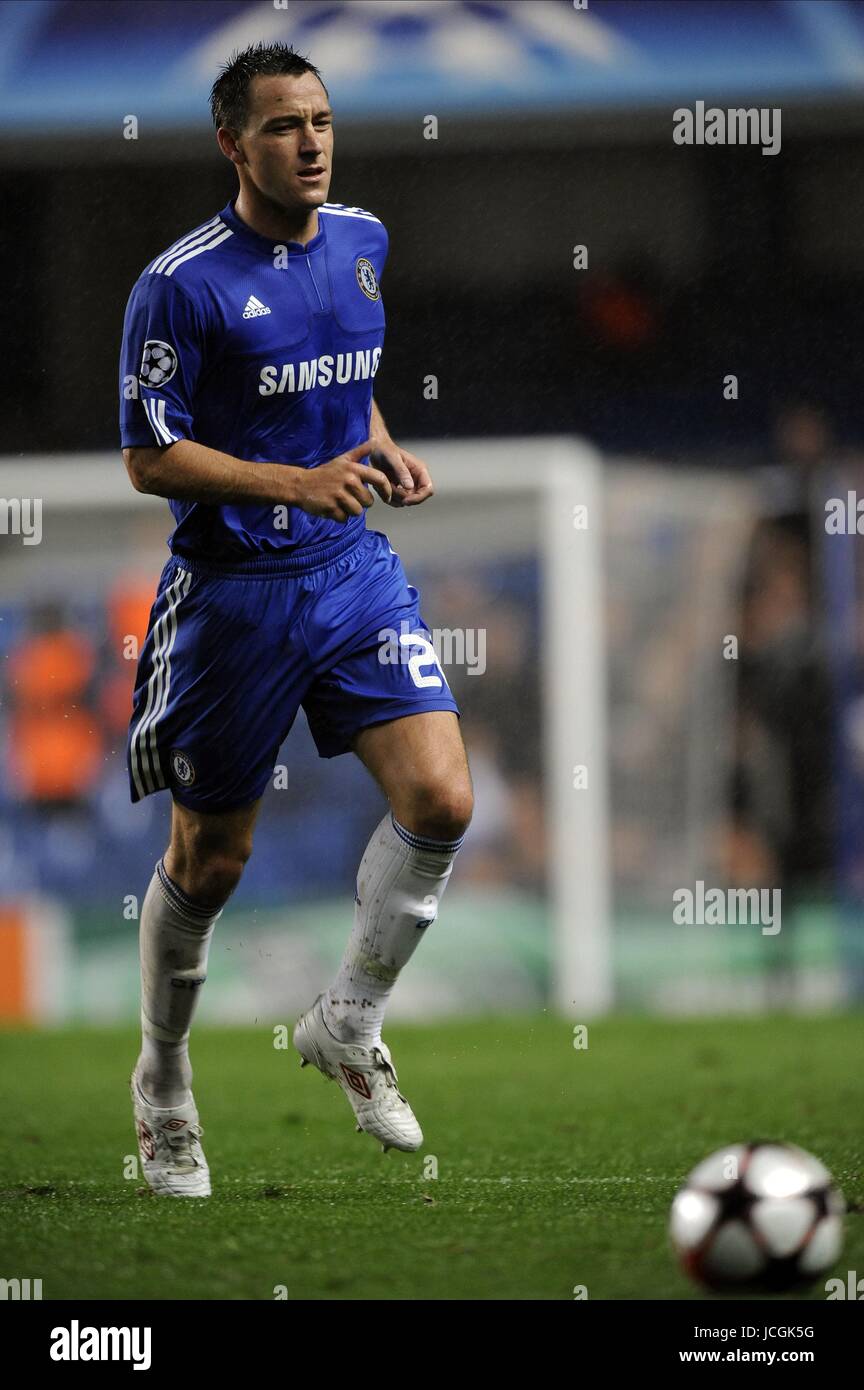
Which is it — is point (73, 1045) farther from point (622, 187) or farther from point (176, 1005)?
point (622, 187)

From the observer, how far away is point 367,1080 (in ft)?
13.4

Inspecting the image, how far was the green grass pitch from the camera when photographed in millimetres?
3488

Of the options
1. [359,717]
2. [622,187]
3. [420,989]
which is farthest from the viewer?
[622,187]

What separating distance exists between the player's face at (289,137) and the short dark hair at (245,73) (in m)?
0.02

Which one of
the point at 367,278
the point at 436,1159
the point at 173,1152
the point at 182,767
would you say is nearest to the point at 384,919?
the point at 182,767

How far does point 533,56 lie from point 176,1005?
7.44m

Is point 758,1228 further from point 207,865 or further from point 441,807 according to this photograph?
point 207,865

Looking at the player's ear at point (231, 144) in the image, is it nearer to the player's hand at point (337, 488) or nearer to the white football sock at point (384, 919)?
the player's hand at point (337, 488)

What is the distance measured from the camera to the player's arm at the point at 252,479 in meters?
3.85

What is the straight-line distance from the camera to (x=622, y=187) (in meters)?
11.6

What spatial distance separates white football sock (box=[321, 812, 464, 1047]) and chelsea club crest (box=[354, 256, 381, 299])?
3.72 ft

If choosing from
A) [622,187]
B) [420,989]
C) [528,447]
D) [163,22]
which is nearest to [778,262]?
[622,187]

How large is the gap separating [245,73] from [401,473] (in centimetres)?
89

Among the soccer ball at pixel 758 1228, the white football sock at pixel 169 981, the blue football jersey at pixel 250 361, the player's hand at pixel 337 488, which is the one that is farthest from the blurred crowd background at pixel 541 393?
the soccer ball at pixel 758 1228
